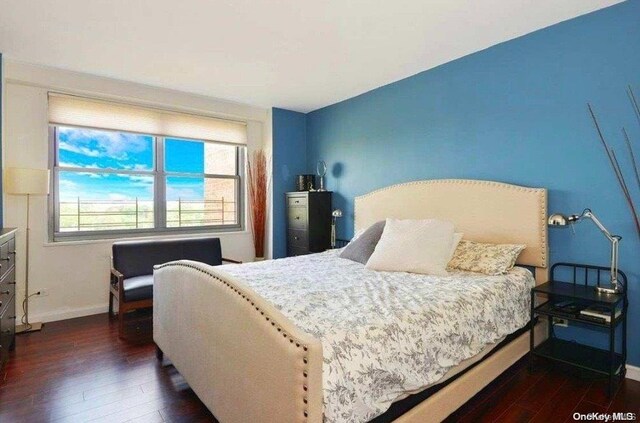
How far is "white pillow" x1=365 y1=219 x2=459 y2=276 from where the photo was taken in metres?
2.50

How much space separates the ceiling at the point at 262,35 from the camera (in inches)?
89.4

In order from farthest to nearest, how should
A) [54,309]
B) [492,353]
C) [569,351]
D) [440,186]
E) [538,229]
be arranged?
[54,309] → [440,186] → [538,229] → [569,351] → [492,353]

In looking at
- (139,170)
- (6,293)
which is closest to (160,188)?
(139,170)

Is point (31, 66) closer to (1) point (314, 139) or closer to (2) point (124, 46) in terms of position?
(2) point (124, 46)

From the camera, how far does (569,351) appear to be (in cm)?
233

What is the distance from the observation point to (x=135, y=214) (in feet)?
13.1

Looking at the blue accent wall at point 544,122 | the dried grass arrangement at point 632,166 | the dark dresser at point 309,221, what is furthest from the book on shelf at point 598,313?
the dark dresser at point 309,221

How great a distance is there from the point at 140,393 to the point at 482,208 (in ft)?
9.33

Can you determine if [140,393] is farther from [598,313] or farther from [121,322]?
[598,313]

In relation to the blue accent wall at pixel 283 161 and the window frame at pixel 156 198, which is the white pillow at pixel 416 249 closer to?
the blue accent wall at pixel 283 161

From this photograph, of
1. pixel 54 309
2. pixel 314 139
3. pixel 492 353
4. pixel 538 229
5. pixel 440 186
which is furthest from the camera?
pixel 314 139

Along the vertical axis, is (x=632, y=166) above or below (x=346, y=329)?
above

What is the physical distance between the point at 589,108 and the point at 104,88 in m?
4.38

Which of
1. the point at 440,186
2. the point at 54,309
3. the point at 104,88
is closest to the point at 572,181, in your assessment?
the point at 440,186
